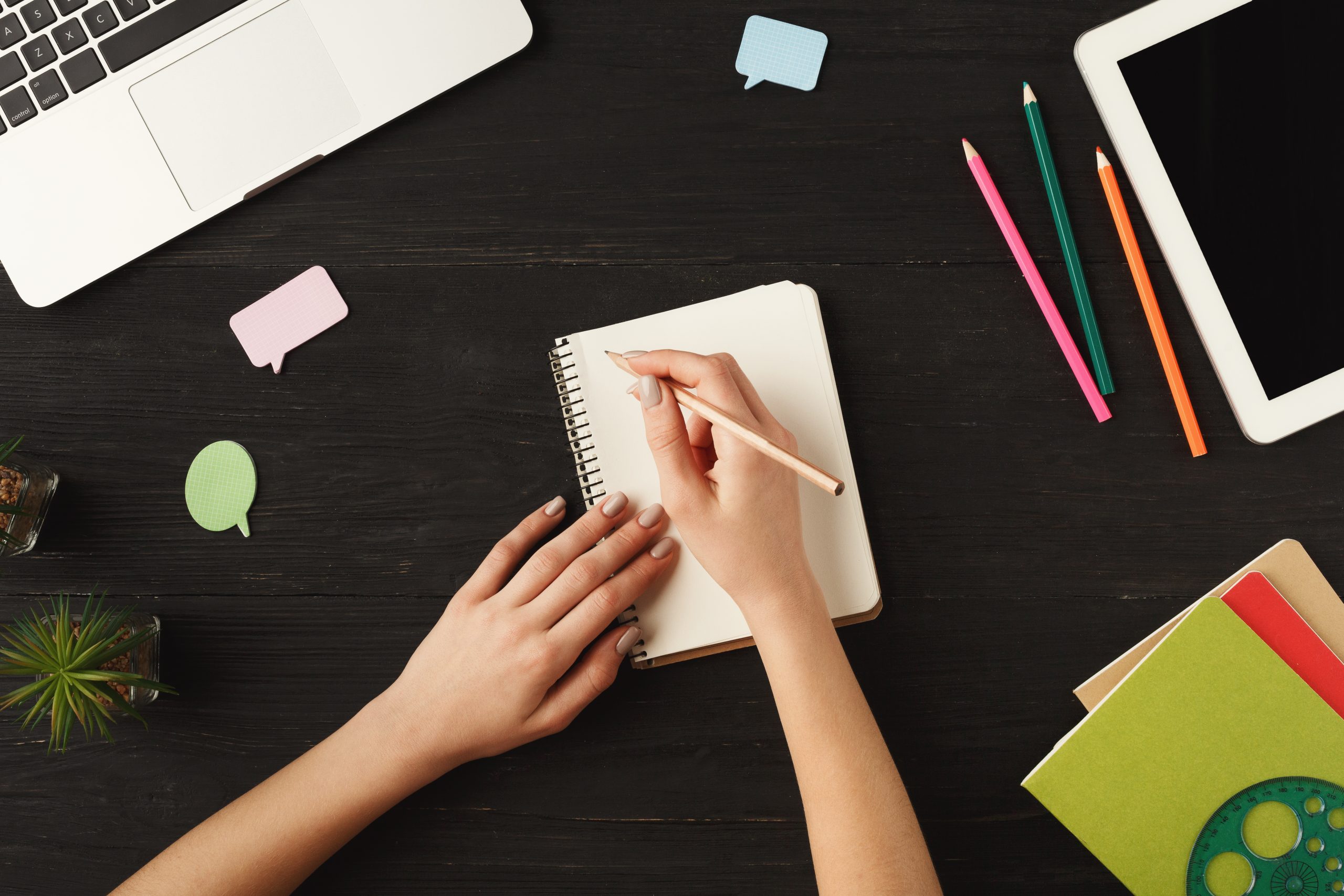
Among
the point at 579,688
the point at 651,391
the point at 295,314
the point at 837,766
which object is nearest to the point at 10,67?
the point at 295,314

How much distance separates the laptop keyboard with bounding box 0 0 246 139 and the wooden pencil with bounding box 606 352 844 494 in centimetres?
51

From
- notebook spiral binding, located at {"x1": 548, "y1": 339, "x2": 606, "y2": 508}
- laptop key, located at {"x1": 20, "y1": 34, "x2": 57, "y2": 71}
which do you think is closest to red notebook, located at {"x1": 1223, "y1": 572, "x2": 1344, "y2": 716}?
notebook spiral binding, located at {"x1": 548, "y1": 339, "x2": 606, "y2": 508}

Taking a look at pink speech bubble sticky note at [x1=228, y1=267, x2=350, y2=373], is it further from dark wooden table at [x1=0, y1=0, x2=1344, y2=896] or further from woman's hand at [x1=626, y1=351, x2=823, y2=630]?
woman's hand at [x1=626, y1=351, x2=823, y2=630]

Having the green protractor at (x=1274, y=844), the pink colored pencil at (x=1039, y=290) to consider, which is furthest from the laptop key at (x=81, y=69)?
the green protractor at (x=1274, y=844)

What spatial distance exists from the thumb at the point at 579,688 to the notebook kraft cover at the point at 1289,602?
43 centimetres

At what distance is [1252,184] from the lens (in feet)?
2.38

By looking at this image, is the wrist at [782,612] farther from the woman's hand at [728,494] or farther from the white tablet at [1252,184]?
Answer: the white tablet at [1252,184]

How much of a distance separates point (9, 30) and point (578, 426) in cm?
63

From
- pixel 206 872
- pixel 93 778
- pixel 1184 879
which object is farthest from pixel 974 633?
pixel 93 778

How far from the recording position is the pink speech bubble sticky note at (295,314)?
78cm

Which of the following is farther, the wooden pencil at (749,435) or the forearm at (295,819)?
the forearm at (295,819)

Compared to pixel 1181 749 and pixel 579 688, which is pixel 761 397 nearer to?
pixel 579 688

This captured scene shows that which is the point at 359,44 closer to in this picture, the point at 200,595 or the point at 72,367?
the point at 72,367

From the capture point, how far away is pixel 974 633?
0.76 m
